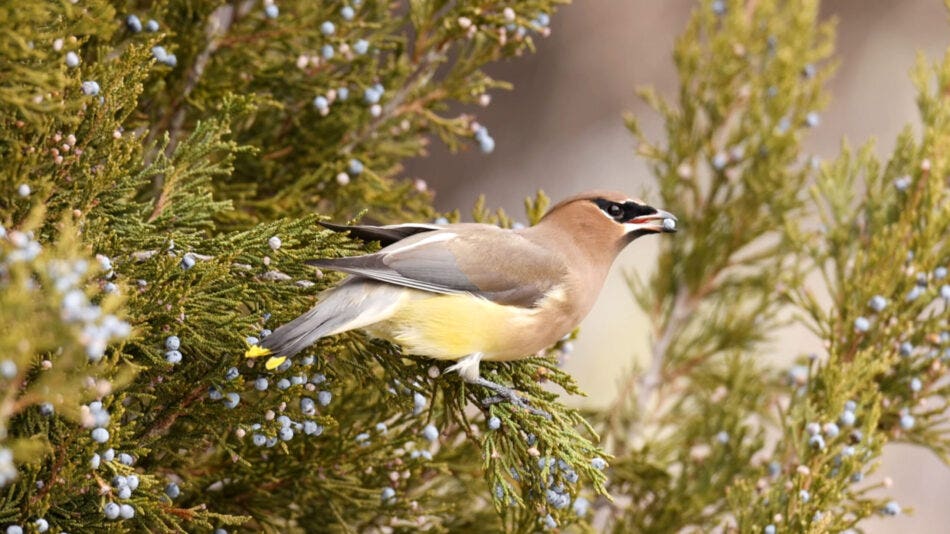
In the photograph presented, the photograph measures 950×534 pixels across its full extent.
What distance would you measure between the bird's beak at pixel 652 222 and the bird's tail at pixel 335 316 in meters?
0.65

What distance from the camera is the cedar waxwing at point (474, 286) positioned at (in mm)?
2139

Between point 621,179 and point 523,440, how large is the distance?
18.1ft

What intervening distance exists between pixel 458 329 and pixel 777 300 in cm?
168

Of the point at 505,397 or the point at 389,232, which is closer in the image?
the point at 505,397

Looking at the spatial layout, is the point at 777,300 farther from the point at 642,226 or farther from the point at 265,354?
the point at 265,354

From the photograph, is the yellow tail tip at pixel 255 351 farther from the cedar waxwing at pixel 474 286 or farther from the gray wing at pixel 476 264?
the gray wing at pixel 476 264

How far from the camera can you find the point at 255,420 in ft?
6.33

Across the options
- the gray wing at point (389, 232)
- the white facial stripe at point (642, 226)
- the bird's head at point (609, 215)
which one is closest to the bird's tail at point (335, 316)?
the gray wing at point (389, 232)

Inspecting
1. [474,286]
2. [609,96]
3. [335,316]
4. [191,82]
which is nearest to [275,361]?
[335,316]

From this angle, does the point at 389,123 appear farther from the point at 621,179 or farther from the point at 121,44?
the point at 621,179

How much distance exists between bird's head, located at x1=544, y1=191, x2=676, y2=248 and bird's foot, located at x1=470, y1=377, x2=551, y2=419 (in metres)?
0.54

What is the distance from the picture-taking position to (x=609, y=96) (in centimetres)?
775

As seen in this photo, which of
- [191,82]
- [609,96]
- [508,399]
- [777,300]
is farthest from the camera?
[609,96]

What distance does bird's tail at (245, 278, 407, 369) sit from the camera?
1.85 meters
